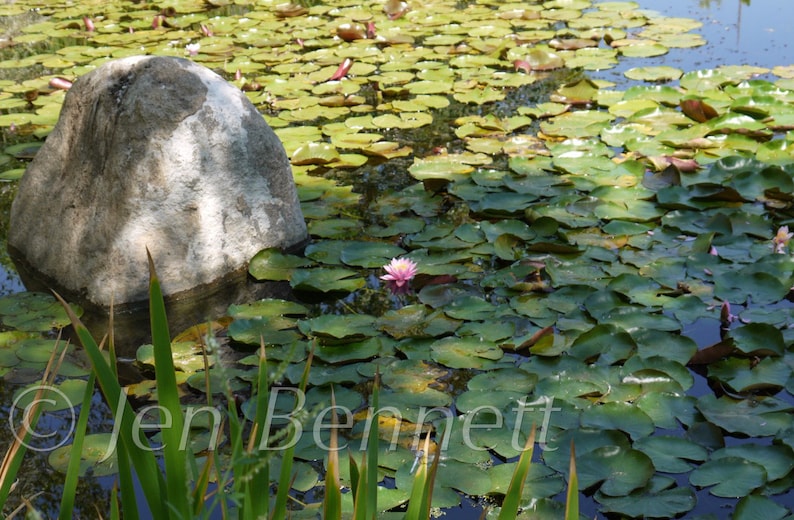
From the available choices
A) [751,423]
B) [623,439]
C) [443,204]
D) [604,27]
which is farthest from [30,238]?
[604,27]

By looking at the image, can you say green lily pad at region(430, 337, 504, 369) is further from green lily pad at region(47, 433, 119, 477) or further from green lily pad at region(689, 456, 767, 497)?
green lily pad at region(47, 433, 119, 477)

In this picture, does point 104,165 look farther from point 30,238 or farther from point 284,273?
point 284,273

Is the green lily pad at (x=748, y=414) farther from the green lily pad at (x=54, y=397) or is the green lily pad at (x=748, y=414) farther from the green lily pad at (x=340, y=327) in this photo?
the green lily pad at (x=54, y=397)

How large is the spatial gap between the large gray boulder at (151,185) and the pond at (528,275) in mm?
173

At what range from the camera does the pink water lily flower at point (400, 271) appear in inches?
120

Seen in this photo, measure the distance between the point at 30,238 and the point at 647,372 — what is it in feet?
8.03

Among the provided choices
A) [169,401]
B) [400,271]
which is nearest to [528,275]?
[400,271]

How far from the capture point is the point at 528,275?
3.10m

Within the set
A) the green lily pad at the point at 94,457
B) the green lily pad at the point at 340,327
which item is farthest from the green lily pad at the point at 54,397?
the green lily pad at the point at 340,327

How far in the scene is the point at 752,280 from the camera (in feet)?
9.71

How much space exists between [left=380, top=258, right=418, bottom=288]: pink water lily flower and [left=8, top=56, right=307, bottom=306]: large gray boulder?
1.96ft

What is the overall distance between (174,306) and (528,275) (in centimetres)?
131

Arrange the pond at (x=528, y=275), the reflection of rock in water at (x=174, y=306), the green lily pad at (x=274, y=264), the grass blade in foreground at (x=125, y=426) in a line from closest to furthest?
the grass blade in foreground at (x=125, y=426) < the pond at (x=528, y=275) < the reflection of rock in water at (x=174, y=306) < the green lily pad at (x=274, y=264)

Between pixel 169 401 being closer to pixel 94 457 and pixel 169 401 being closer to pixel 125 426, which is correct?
pixel 125 426
